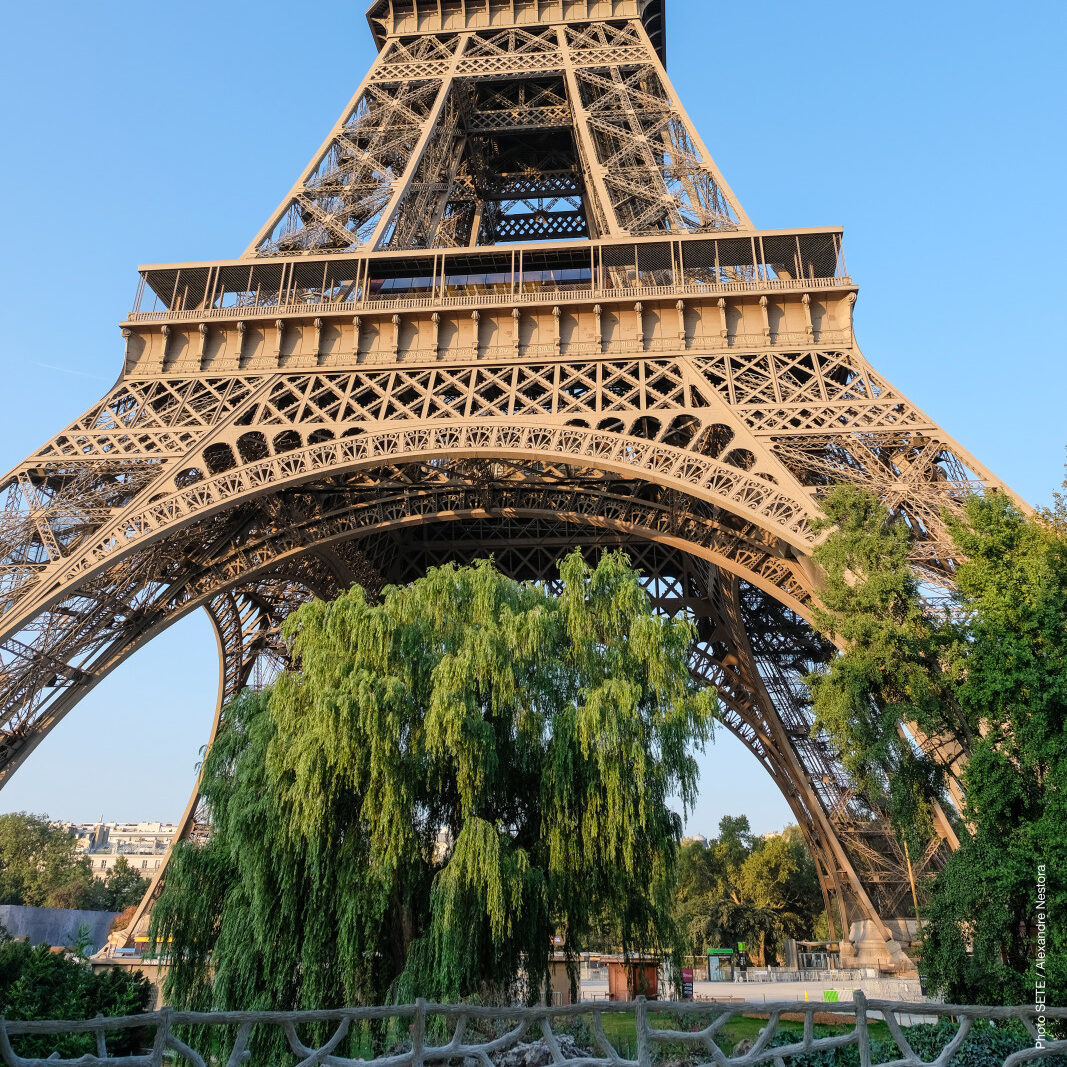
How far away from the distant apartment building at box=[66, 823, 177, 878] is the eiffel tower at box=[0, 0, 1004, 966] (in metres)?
107

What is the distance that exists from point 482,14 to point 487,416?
63.5ft

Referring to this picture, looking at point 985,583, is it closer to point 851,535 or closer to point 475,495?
point 851,535

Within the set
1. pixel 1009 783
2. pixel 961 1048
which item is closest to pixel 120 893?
pixel 961 1048

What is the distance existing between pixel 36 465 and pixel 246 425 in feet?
14.0

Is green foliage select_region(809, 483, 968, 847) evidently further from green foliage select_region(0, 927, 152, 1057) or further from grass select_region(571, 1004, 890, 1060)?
green foliage select_region(0, 927, 152, 1057)

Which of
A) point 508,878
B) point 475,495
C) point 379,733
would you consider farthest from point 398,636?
point 475,495

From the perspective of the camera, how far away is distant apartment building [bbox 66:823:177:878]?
122625mm

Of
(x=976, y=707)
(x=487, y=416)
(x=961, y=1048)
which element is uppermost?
(x=487, y=416)

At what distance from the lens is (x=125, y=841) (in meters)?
153

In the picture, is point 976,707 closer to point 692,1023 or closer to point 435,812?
point 435,812

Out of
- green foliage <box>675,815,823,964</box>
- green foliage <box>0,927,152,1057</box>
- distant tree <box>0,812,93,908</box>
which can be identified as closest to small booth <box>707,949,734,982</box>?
green foliage <box>675,815,823,964</box>

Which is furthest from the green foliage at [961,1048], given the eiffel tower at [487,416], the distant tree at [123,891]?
the distant tree at [123,891]

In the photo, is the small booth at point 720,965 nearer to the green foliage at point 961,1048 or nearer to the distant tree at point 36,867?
the green foliage at point 961,1048

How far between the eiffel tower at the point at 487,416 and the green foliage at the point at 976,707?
172 cm
